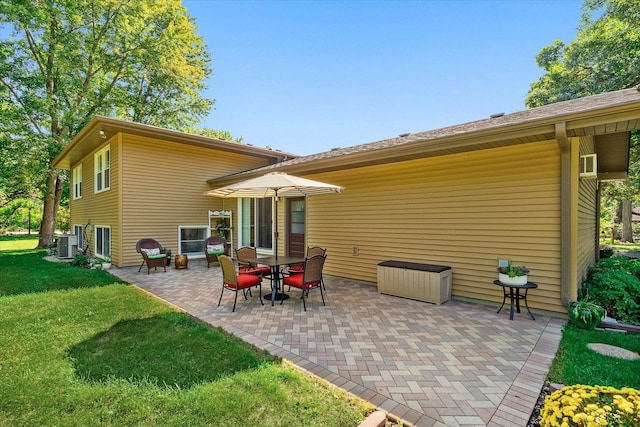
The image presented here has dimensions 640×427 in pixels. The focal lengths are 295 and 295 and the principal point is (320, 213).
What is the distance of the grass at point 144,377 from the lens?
7.27 feet

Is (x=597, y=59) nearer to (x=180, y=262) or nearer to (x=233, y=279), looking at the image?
(x=233, y=279)

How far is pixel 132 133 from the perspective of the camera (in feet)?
29.1

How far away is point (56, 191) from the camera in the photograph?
16406 millimetres

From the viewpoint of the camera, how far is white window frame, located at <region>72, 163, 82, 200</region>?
1384cm

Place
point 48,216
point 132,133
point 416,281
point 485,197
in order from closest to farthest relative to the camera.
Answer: point 485,197, point 416,281, point 132,133, point 48,216

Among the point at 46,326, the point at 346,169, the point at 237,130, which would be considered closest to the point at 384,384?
the point at 46,326

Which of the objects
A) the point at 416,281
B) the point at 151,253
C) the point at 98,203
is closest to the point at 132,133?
the point at 151,253

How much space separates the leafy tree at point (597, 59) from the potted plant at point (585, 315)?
1095cm

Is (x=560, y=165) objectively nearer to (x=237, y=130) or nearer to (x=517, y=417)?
(x=517, y=417)

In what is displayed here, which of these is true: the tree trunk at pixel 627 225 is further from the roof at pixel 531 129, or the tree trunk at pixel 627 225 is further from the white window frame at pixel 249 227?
the white window frame at pixel 249 227

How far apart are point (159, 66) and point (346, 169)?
1433 centimetres

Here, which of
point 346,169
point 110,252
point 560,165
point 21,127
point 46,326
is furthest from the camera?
point 21,127

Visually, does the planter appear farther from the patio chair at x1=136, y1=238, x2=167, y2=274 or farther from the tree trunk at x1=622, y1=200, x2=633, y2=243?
the tree trunk at x1=622, y1=200, x2=633, y2=243

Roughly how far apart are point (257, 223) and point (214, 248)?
1615 millimetres
